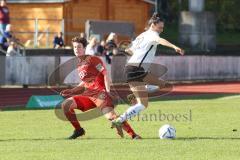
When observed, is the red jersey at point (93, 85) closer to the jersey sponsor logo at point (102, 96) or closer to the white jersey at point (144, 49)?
the jersey sponsor logo at point (102, 96)

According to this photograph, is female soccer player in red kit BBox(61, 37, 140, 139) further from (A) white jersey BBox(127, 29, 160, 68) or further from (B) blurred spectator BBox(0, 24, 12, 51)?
(B) blurred spectator BBox(0, 24, 12, 51)

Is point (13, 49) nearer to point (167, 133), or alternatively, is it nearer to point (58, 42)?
point (58, 42)

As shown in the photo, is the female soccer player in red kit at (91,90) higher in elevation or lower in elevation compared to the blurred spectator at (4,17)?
higher

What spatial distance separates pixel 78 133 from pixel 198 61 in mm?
26066

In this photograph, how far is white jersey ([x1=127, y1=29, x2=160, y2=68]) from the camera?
1479cm

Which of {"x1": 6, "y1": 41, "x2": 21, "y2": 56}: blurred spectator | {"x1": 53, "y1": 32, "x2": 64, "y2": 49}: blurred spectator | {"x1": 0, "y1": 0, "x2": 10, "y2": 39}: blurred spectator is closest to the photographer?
{"x1": 0, "y1": 0, "x2": 10, "y2": 39}: blurred spectator

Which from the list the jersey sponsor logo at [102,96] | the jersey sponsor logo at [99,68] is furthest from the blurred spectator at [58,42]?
the jersey sponsor logo at [102,96]

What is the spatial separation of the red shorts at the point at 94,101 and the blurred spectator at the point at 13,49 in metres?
18.9

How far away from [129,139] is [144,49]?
5.52ft

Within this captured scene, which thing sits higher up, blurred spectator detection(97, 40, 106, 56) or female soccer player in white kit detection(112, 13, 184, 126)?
female soccer player in white kit detection(112, 13, 184, 126)

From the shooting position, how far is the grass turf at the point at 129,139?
12.4 meters

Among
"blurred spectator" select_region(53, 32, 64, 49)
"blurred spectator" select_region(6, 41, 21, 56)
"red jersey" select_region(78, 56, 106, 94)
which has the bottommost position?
"blurred spectator" select_region(53, 32, 64, 49)

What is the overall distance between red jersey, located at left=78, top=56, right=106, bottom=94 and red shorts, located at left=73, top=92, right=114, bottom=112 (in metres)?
0.12

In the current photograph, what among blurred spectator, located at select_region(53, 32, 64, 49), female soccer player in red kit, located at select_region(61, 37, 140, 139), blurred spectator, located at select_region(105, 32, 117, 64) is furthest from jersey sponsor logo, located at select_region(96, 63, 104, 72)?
blurred spectator, located at select_region(53, 32, 64, 49)
